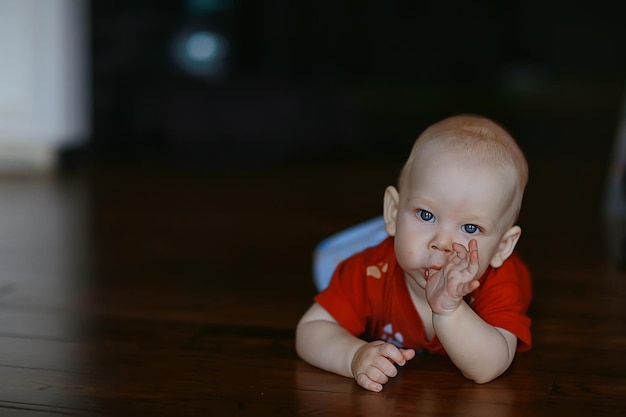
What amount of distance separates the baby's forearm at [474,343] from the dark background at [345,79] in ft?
6.74

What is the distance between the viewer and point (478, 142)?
0.99m

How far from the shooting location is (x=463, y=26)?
5.41m

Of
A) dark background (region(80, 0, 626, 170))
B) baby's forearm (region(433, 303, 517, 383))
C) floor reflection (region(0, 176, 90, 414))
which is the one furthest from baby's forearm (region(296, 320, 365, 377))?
dark background (region(80, 0, 626, 170))

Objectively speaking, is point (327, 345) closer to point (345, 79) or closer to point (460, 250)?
point (460, 250)

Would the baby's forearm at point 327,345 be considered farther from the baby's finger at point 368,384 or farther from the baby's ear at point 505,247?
the baby's ear at point 505,247

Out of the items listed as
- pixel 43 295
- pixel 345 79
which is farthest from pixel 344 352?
pixel 345 79

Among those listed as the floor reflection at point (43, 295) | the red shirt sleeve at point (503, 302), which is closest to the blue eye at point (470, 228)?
the red shirt sleeve at point (503, 302)

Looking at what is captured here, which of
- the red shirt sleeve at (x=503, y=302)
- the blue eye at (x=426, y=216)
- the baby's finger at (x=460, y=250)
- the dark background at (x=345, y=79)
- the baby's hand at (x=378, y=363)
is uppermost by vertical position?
the blue eye at (x=426, y=216)

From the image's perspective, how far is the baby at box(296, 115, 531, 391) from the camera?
97cm

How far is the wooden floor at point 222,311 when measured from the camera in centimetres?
99

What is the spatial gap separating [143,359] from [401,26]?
4490mm

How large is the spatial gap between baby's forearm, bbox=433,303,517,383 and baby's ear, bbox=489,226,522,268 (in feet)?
0.26

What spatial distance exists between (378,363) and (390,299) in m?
0.12

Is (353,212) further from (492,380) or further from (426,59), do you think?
(426,59)
